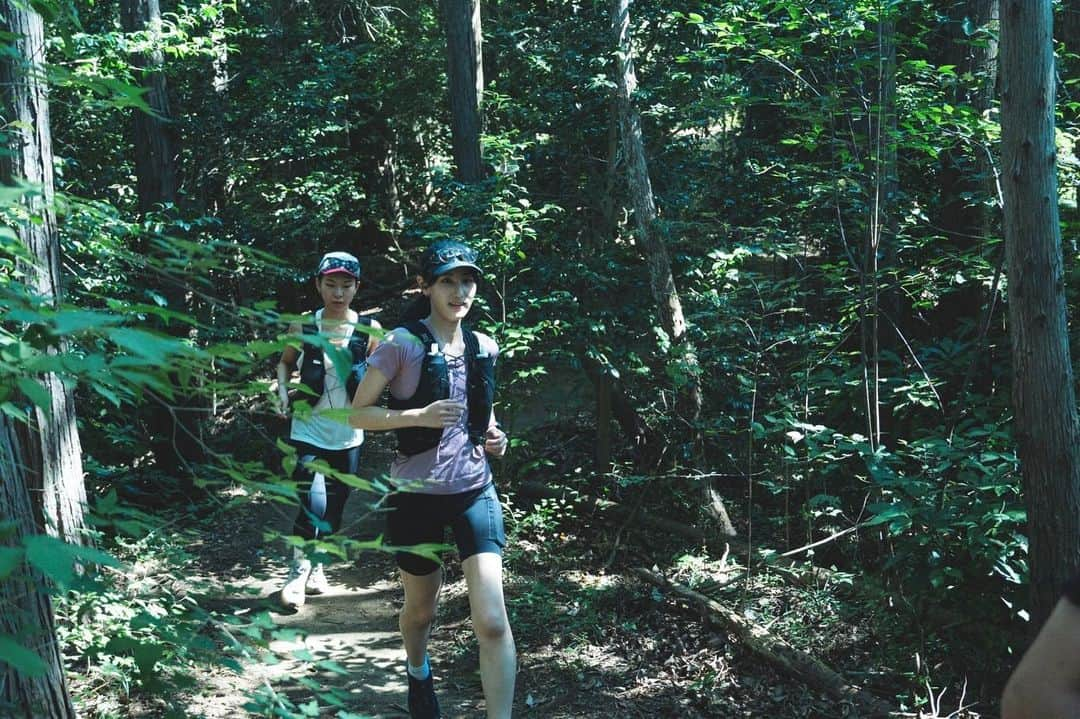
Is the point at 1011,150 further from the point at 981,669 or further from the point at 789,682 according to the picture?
the point at 789,682

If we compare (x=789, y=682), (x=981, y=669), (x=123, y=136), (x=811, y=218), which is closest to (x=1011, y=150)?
(x=981, y=669)

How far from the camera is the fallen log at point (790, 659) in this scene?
5.27 metres

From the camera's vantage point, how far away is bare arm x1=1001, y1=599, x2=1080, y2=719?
1.75 metres

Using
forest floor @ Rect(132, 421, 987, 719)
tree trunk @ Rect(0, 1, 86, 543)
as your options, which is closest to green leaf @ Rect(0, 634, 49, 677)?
forest floor @ Rect(132, 421, 987, 719)

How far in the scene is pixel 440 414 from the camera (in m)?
4.26

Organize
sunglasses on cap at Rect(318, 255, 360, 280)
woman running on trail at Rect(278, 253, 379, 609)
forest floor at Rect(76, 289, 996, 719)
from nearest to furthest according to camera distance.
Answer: forest floor at Rect(76, 289, 996, 719) → woman running on trail at Rect(278, 253, 379, 609) → sunglasses on cap at Rect(318, 255, 360, 280)

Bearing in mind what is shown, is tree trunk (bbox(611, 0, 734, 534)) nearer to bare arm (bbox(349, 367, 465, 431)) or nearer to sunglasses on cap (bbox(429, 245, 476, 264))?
sunglasses on cap (bbox(429, 245, 476, 264))

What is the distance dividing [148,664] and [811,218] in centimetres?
743

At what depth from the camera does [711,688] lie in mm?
5746

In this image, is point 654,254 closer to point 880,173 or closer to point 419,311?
point 880,173

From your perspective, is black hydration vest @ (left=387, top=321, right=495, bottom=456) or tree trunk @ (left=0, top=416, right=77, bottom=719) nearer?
tree trunk @ (left=0, top=416, right=77, bottom=719)

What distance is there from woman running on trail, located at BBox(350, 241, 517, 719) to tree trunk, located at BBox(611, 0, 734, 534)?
353 cm

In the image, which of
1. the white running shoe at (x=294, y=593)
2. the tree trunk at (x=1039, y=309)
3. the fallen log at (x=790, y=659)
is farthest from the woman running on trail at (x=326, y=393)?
the tree trunk at (x=1039, y=309)

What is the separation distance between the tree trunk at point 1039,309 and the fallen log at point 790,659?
109 cm
